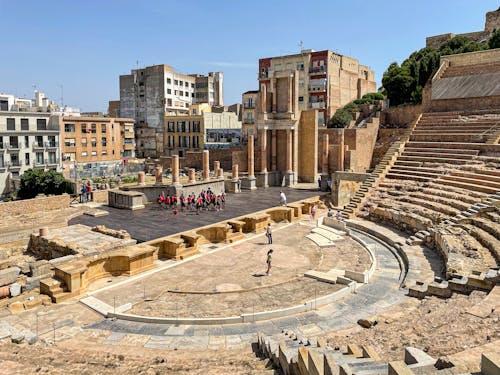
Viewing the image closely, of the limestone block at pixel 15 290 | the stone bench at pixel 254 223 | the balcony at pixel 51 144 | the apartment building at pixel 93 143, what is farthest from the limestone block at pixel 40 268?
the apartment building at pixel 93 143

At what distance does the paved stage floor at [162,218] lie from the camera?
886 inches

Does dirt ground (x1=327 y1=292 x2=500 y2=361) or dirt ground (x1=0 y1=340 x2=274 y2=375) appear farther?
dirt ground (x1=0 y1=340 x2=274 y2=375)

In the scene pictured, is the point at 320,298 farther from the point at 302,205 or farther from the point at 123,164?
the point at 123,164

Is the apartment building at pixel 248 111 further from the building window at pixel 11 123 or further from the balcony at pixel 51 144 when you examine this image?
the building window at pixel 11 123

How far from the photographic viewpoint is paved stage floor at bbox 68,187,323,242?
22500 mm

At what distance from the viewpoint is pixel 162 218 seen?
A: 83.6 ft

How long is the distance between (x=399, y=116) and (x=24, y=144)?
41.6 metres

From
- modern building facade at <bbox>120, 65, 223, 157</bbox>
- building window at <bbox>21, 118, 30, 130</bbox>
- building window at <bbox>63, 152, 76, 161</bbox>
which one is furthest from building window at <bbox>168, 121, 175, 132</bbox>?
building window at <bbox>21, 118, 30, 130</bbox>

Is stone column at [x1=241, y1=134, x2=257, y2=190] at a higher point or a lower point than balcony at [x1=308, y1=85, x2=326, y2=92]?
lower

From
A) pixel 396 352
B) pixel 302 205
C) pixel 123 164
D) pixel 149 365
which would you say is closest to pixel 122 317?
pixel 149 365

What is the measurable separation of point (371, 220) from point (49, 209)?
22432 mm

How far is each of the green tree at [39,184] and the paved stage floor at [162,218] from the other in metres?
13.1

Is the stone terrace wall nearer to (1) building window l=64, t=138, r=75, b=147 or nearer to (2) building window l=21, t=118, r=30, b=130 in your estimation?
(2) building window l=21, t=118, r=30, b=130

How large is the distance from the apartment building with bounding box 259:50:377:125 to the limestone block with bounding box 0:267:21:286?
4556 centimetres
